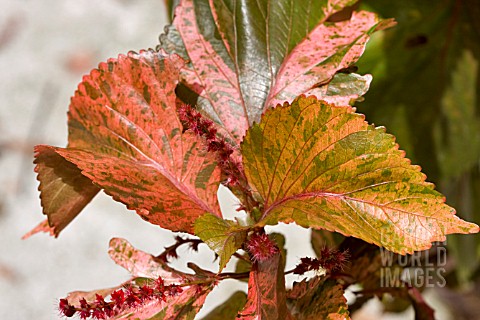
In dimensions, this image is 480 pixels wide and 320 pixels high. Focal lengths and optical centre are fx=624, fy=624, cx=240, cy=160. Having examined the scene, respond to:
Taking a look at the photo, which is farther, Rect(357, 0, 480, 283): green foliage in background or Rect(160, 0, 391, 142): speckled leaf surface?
Rect(357, 0, 480, 283): green foliage in background

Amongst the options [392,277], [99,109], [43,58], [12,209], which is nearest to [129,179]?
[99,109]

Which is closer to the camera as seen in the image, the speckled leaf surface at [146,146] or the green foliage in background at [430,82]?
the speckled leaf surface at [146,146]

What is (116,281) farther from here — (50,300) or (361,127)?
(361,127)

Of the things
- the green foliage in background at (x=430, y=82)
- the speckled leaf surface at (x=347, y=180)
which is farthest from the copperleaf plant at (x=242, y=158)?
the green foliage in background at (x=430, y=82)

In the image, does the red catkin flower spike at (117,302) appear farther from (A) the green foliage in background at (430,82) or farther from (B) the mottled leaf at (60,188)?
(A) the green foliage in background at (430,82)

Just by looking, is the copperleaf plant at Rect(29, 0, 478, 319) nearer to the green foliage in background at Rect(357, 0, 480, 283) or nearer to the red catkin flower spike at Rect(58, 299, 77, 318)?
the red catkin flower spike at Rect(58, 299, 77, 318)

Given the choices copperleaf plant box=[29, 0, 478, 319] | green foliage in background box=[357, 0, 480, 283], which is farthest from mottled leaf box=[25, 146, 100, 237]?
green foliage in background box=[357, 0, 480, 283]

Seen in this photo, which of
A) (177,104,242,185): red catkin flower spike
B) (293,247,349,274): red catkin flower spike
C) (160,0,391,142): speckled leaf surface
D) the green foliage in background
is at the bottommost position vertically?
(293,247,349,274): red catkin flower spike
